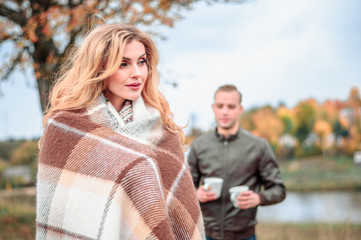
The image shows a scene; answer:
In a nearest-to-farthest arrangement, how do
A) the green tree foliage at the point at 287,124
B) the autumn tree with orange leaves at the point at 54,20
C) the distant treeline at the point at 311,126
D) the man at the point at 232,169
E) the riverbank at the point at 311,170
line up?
the man at the point at 232,169 → the autumn tree with orange leaves at the point at 54,20 → the riverbank at the point at 311,170 → the distant treeline at the point at 311,126 → the green tree foliage at the point at 287,124

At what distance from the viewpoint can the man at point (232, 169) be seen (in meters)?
3.36

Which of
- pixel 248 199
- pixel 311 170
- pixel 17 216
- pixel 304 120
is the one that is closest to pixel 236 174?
pixel 248 199

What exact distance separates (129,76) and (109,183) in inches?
21.5

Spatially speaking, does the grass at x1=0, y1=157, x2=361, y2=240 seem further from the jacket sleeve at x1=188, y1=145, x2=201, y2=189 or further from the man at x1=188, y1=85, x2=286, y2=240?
the jacket sleeve at x1=188, y1=145, x2=201, y2=189

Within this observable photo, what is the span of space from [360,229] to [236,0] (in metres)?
4.91

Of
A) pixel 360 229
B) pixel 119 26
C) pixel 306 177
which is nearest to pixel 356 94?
pixel 306 177

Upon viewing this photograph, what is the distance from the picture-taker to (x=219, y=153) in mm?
3555

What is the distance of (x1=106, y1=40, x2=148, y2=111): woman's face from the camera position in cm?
193

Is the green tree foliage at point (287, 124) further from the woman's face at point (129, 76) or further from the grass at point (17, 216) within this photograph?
the woman's face at point (129, 76)

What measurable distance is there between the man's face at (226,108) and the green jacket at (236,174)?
0.46 feet

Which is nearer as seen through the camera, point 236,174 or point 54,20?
point 236,174

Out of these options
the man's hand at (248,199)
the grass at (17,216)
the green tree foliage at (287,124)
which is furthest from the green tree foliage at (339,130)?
the man's hand at (248,199)

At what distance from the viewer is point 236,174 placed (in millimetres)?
3434

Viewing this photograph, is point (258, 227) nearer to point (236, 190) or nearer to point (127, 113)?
point (236, 190)
